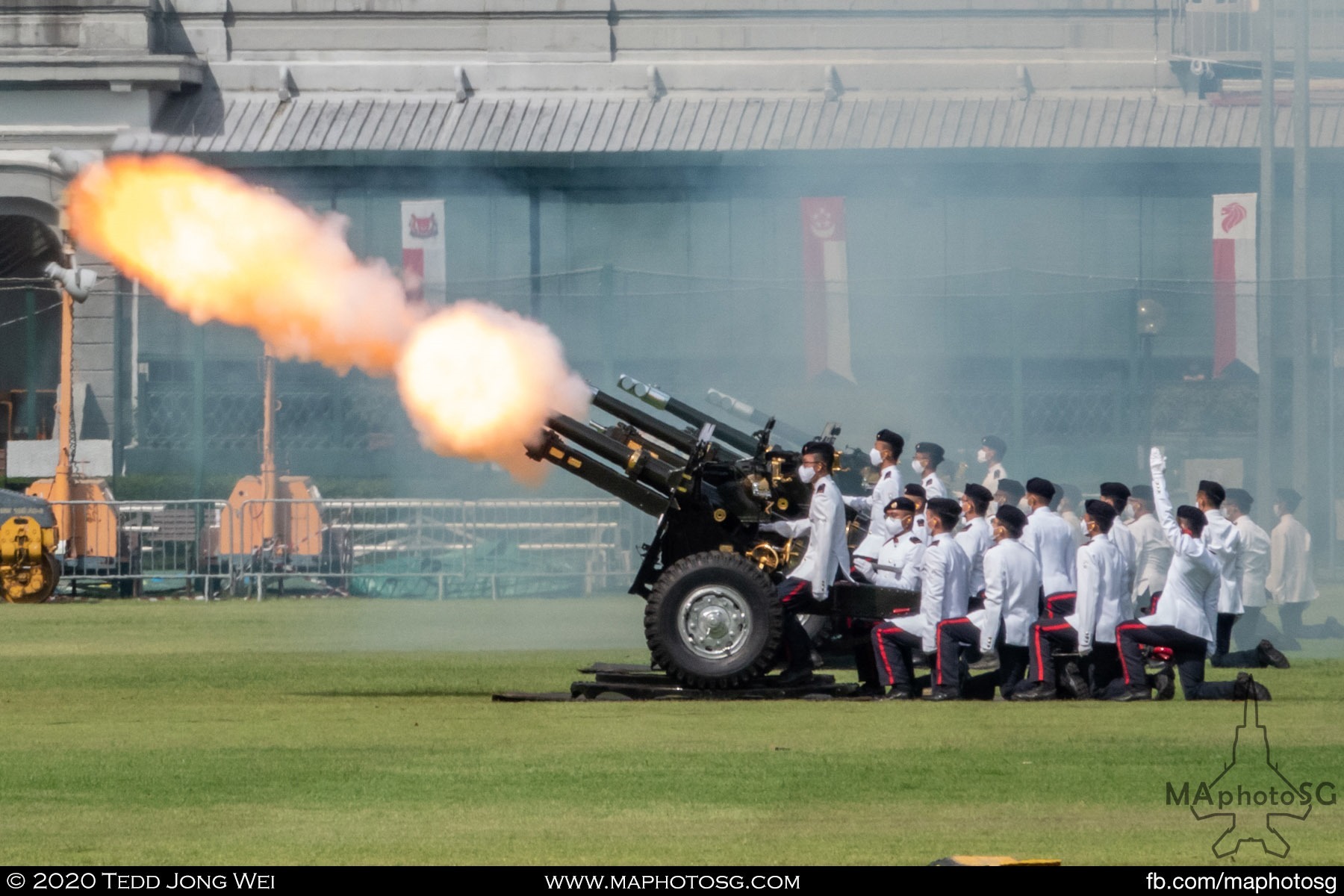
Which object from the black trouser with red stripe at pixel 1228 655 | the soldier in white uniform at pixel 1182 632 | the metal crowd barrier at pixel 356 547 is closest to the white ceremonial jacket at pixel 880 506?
the black trouser with red stripe at pixel 1228 655

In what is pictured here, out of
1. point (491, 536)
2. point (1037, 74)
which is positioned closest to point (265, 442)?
point (491, 536)

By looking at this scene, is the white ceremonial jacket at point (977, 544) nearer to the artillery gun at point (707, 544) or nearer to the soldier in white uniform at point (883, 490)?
the artillery gun at point (707, 544)

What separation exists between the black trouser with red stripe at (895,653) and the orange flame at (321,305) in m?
2.84

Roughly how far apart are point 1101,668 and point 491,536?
1195 centimetres

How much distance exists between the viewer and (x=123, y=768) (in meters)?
11.5

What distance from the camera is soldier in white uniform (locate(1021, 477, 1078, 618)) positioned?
1638 cm

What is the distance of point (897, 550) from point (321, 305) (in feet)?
16.0

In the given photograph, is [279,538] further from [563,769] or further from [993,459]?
[563,769]

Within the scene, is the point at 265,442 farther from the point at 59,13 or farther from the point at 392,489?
the point at 59,13

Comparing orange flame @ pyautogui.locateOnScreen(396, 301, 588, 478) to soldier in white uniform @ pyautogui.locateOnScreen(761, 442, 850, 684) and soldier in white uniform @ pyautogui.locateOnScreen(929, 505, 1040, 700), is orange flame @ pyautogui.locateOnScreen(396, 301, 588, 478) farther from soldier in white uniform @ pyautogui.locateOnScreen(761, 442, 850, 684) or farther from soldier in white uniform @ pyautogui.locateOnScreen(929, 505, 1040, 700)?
soldier in white uniform @ pyautogui.locateOnScreen(929, 505, 1040, 700)

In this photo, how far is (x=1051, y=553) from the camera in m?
16.4

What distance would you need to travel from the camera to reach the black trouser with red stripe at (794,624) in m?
15.3

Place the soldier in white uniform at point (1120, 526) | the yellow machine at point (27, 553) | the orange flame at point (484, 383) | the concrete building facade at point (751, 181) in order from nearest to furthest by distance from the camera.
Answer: the orange flame at point (484, 383)
the soldier in white uniform at point (1120, 526)
the yellow machine at point (27, 553)
the concrete building facade at point (751, 181)

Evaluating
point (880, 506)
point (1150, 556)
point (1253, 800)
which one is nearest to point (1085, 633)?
point (880, 506)
